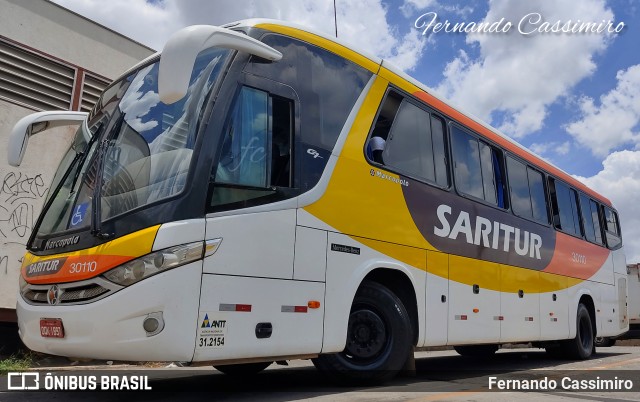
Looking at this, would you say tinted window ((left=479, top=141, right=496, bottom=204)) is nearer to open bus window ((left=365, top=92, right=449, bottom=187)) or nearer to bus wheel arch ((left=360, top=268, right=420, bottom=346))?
open bus window ((left=365, top=92, right=449, bottom=187))

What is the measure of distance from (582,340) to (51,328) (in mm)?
9884

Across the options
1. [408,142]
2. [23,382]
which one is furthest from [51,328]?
[408,142]

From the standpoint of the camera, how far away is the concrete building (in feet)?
31.1

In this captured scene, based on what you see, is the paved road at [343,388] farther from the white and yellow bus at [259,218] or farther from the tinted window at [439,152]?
the tinted window at [439,152]

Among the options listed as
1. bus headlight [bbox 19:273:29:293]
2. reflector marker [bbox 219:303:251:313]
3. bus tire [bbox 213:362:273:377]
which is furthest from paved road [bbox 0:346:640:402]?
bus headlight [bbox 19:273:29:293]

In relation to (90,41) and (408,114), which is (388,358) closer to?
(408,114)

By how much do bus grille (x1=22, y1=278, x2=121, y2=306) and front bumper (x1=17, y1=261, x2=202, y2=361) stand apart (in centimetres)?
5

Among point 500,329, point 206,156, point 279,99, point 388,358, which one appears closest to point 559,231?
point 500,329

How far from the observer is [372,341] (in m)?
5.73

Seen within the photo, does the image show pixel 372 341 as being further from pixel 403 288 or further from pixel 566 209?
pixel 566 209

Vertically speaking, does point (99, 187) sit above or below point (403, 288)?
above

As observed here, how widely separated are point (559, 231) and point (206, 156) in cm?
798

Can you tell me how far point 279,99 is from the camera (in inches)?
204

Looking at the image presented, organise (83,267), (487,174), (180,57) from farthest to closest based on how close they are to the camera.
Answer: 1. (487,174)
2. (83,267)
3. (180,57)
